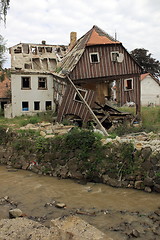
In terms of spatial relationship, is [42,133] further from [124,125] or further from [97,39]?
[97,39]

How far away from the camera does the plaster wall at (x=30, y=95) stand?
77.3ft

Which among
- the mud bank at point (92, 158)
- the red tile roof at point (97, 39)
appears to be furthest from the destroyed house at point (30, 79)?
the mud bank at point (92, 158)

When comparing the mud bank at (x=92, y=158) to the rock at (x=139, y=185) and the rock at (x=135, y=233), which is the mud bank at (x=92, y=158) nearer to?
the rock at (x=139, y=185)

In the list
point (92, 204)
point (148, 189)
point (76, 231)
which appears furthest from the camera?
point (148, 189)

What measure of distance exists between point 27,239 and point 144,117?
18346mm

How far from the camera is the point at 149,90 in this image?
39.7m

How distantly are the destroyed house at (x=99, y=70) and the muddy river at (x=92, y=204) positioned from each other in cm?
844

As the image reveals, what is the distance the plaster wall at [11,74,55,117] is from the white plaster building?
20.2 meters

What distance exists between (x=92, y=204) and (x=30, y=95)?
1716 centimetres

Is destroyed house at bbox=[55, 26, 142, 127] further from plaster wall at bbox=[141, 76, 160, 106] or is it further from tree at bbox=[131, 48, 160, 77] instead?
tree at bbox=[131, 48, 160, 77]

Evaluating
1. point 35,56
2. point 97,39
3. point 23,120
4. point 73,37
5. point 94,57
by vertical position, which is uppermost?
point 73,37

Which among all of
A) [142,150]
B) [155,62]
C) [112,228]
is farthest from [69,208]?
[155,62]

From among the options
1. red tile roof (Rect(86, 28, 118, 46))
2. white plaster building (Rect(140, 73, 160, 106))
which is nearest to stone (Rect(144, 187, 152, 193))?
red tile roof (Rect(86, 28, 118, 46))

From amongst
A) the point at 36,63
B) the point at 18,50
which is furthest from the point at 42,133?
the point at 18,50
